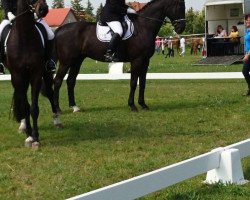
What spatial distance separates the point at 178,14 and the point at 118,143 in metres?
5.18

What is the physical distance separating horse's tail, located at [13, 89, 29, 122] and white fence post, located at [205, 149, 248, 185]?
11.7 ft

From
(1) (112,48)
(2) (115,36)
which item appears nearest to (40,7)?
(2) (115,36)

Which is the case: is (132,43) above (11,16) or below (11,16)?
below

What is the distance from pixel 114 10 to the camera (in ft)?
36.6

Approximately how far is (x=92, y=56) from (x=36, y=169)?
5.96 metres

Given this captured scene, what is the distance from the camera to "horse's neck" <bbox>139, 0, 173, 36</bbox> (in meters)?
11.6

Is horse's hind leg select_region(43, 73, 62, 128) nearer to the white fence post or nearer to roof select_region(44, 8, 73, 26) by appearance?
the white fence post

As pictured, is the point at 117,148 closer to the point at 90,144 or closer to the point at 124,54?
the point at 90,144

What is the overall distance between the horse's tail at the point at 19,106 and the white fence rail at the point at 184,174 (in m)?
3.58

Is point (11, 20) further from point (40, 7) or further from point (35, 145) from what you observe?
point (35, 145)

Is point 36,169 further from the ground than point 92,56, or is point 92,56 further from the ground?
point 92,56

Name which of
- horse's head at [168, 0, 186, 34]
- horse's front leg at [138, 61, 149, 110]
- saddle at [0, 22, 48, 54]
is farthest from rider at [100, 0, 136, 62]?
saddle at [0, 22, 48, 54]

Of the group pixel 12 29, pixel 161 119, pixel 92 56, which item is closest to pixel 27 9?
pixel 12 29

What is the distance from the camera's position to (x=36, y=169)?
20.9 ft
